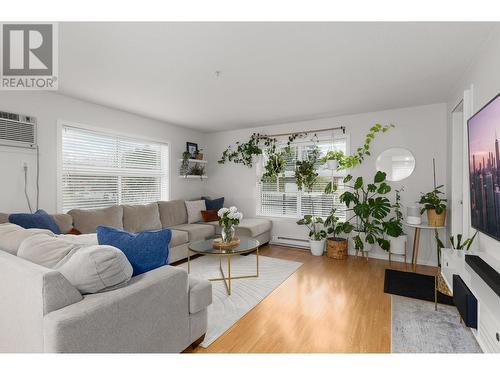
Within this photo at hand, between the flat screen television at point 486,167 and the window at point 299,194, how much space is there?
237cm

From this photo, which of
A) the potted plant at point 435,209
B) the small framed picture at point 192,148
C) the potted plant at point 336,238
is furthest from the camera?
the small framed picture at point 192,148

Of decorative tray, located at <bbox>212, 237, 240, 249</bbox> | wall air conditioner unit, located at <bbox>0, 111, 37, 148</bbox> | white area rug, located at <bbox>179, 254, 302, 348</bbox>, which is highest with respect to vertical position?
wall air conditioner unit, located at <bbox>0, 111, 37, 148</bbox>

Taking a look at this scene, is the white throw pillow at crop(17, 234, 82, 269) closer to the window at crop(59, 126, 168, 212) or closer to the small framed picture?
the window at crop(59, 126, 168, 212)

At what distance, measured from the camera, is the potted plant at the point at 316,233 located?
422 cm

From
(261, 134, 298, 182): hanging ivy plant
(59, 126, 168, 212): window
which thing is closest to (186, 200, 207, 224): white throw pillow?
(59, 126, 168, 212): window

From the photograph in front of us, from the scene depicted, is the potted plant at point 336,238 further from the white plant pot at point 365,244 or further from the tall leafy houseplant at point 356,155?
the tall leafy houseplant at point 356,155

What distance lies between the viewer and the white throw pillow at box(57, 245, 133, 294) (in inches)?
50.1

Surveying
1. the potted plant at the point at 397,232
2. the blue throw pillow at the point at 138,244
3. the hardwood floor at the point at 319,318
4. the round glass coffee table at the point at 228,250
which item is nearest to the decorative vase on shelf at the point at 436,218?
the potted plant at the point at 397,232

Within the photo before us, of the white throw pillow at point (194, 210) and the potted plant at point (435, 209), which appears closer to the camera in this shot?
the potted plant at point (435, 209)

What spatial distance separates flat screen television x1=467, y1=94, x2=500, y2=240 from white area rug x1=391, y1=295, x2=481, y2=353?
848mm

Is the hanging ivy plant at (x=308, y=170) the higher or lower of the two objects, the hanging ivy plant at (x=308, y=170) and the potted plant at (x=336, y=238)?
the higher

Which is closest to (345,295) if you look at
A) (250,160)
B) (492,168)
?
(492,168)
